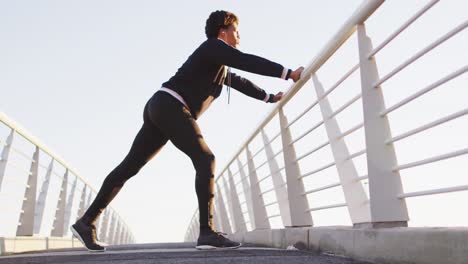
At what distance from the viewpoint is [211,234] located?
356cm

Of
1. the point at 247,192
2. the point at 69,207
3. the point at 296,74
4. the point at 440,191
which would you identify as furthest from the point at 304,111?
the point at 69,207

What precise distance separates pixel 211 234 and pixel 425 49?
1.92 metres

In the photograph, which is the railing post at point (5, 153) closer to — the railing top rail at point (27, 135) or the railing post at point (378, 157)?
the railing top rail at point (27, 135)

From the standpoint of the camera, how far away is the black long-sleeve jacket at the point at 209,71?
3453mm

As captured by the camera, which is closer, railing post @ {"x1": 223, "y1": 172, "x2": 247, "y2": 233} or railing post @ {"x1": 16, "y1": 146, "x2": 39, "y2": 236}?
railing post @ {"x1": 16, "y1": 146, "x2": 39, "y2": 236}

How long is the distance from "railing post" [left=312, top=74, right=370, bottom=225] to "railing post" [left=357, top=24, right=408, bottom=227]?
17 cm

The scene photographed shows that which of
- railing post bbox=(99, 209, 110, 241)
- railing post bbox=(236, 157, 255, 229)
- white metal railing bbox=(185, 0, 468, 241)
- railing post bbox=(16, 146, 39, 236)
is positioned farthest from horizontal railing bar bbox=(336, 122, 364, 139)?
railing post bbox=(99, 209, 110, 241)

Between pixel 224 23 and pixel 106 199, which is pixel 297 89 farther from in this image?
pixel 106 199

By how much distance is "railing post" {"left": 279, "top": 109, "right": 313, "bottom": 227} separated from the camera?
393 centimetres

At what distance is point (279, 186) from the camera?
455 centimetres

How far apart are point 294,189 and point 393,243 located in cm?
187

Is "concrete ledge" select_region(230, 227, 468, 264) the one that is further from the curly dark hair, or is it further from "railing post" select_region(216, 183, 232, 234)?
"railing post" select_region(216, 183, 232, 234)

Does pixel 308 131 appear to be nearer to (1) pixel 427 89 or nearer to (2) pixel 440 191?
(1) pixel 427 89

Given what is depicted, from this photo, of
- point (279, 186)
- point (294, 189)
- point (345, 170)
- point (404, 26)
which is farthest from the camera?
point (279, 186)
